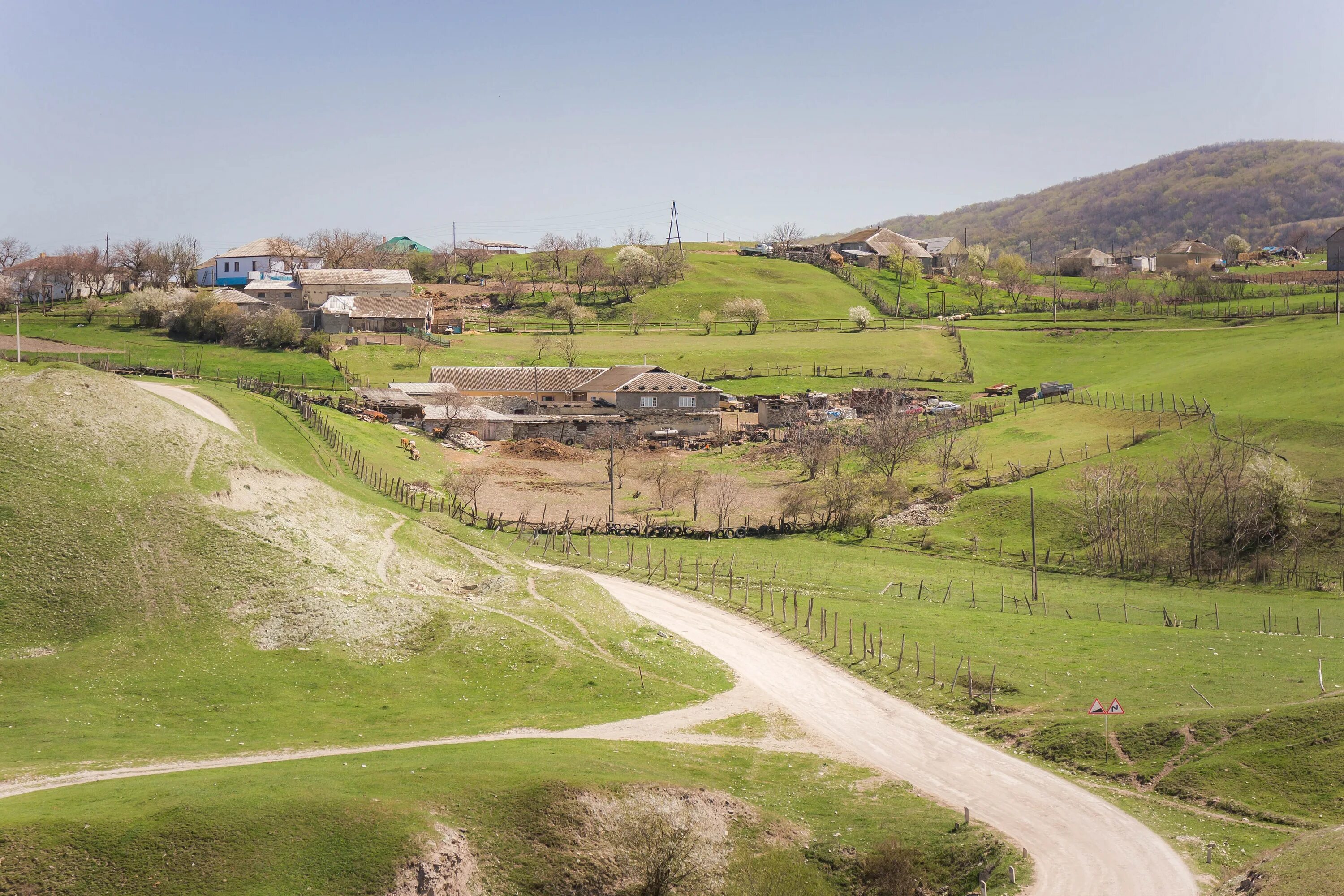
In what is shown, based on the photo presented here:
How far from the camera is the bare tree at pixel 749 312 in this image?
14288 cm

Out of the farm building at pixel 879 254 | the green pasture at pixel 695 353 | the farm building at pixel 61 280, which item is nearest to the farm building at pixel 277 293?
the green pasture at pixel 695 353

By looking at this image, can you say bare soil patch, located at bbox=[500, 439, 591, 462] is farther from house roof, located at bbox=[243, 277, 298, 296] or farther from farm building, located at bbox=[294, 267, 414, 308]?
house roof, located at bbox=[243, 277, 298, 296]

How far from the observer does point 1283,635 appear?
47312 mm

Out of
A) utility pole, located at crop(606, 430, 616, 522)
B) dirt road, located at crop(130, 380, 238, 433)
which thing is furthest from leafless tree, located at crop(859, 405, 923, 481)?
dirt road, located at crop(130, 380, 238, 433)

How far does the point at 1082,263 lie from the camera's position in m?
189

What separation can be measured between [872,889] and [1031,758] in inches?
379

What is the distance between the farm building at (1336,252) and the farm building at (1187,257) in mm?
19315

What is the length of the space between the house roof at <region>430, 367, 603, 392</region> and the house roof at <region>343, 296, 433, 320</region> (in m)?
22.1

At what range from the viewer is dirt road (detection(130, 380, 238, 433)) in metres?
71.2

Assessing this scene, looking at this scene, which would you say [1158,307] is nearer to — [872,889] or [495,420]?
[495,420]

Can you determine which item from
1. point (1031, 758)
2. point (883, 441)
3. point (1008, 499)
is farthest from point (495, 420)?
point (1031, 758)

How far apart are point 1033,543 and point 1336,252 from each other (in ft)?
420

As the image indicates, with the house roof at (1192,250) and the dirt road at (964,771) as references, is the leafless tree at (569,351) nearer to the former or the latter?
the dirt road at (964,771)

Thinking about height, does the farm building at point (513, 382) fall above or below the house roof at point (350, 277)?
below
